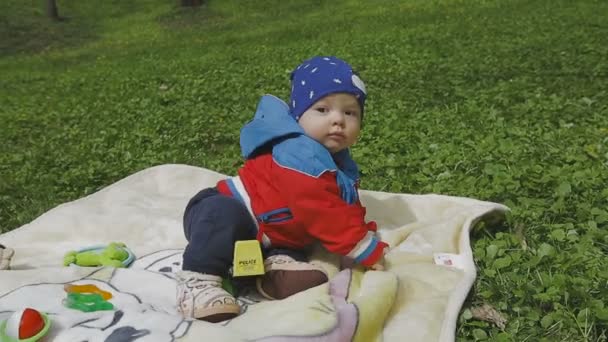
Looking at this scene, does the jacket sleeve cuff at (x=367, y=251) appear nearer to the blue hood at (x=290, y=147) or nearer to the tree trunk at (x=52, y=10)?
the blue hood at (x=290, y=147)

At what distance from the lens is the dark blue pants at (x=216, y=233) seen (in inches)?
108

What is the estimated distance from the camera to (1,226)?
425 centimetres

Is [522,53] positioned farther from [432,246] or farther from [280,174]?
[280,174]

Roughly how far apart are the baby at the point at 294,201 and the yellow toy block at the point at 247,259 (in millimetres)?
58

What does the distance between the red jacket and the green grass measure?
0.55 meters

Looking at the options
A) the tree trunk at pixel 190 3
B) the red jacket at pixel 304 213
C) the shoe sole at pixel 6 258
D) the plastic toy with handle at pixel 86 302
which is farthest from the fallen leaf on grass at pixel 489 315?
the tree trunk at pixel 190 3

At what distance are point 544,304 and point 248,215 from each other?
1.32m

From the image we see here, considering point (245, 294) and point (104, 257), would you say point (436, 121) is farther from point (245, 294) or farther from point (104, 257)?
point (104, 257)

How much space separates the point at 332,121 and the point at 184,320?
112 centimetres

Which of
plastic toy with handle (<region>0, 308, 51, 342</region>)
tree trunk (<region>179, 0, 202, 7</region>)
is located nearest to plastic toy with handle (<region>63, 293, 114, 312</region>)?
plastic toy with handle (<region>0, 308, 51, 342</region>)

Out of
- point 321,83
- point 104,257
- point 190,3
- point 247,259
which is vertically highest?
point 321,83

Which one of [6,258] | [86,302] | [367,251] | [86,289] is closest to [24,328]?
[86,302]

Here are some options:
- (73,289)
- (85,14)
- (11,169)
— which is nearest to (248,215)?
(73,289)

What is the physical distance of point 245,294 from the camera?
2904 millimetres
